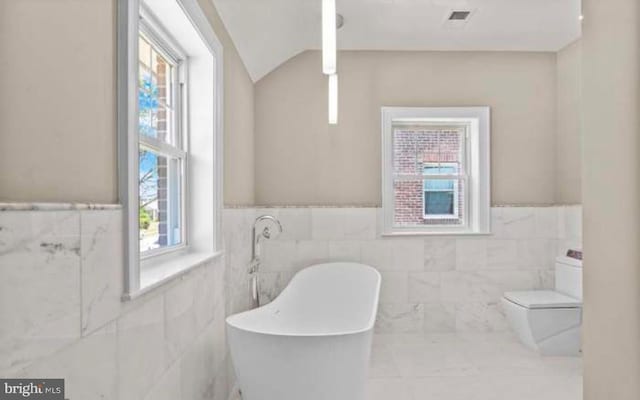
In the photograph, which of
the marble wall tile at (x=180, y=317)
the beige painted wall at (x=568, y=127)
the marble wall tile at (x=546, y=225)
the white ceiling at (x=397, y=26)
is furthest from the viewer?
the marble wall tile at (x=546, y=225)

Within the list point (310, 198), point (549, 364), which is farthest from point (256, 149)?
point (549, 364)

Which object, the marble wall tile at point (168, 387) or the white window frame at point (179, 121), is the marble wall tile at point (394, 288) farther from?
the marble wall tile at point (168, 387)

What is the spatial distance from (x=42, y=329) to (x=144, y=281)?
0.59 metres

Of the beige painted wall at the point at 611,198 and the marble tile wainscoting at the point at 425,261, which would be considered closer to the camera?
the beige painted wall at the point at 611,198

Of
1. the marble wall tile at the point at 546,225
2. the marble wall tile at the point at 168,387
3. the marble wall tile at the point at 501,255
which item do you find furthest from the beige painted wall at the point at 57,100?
the marble wall tile at the point at 546,225

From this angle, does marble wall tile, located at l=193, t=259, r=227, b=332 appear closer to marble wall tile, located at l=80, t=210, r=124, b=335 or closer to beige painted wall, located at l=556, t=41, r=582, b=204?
marble wall tile, located at l=80, t=210, r=124, b=335

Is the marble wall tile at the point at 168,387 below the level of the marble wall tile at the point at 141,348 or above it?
below

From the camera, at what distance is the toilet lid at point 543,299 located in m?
3.19

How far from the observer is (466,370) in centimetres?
301

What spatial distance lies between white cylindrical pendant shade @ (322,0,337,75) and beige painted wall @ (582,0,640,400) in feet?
3.42

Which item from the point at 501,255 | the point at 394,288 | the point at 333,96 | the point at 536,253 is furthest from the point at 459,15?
the point at 394,288

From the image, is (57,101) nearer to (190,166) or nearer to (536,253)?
(190,166)

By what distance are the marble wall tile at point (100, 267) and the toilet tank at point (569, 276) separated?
3.38 m

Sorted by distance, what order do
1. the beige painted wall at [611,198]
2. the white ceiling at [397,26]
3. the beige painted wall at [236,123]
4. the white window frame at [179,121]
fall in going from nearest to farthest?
1. the beige painted wall at [611,198]
2. the white window frame at [179,121]
3. the beige painted wall at [236,123]
4. the white ceiling at [397,26]
